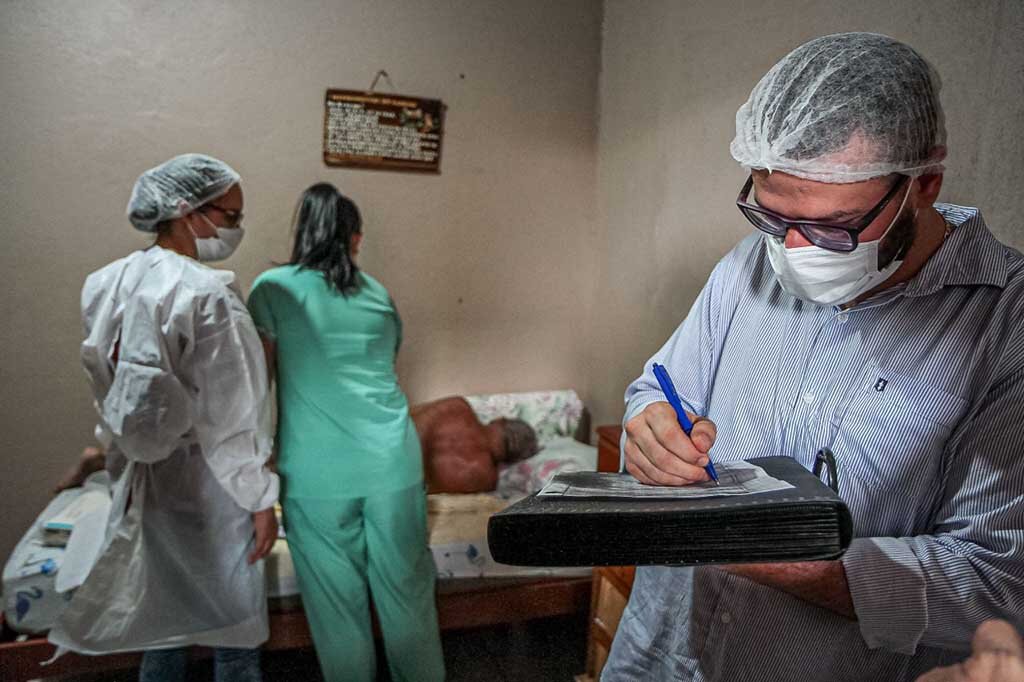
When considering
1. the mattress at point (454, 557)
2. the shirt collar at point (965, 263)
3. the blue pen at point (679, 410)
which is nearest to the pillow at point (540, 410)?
the mattress at point (454, 557)

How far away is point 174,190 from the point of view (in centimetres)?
152

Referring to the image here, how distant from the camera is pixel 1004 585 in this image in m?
0.63

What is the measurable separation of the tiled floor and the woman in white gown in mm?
274

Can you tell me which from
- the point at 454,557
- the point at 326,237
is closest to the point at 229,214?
the point at 326,237

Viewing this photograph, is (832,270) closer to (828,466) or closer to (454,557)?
(828,466)

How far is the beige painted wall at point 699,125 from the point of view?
3.55 feet

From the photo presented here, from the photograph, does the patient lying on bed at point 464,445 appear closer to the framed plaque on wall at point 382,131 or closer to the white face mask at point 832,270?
the framed plaque on wall at point 382,131

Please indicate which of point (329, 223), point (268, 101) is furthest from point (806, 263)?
point (268, 101)

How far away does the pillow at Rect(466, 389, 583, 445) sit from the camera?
2.77 metres

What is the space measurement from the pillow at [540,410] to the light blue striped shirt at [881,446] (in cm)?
185

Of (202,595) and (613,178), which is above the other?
(613,178)

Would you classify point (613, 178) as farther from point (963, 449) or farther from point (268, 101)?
point (963, 449)

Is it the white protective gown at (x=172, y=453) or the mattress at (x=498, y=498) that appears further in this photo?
the mattress at (x=498, y=498)

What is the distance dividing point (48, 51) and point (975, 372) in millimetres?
2715
